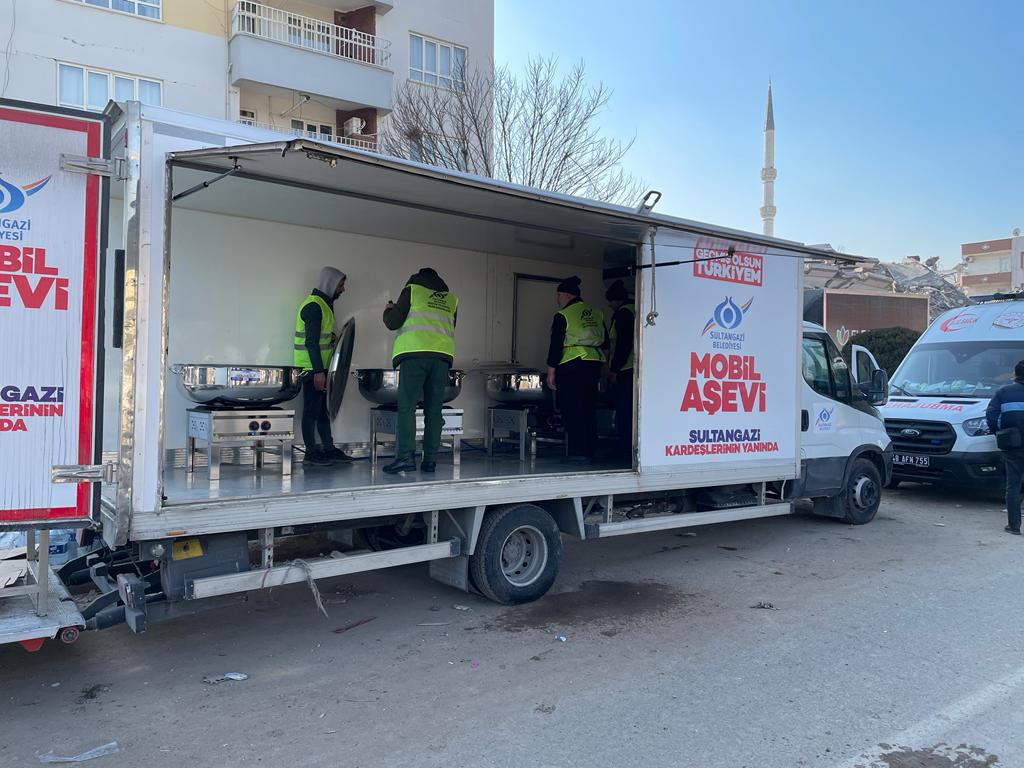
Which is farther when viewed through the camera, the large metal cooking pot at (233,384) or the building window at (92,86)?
the building window at (92,86)

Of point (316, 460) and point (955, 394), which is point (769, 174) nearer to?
point (955, 394)

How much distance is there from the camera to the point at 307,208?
6.23 meters

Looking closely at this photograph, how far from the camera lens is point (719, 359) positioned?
22.3ft

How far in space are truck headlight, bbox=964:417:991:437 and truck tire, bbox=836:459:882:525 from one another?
1.95 metres

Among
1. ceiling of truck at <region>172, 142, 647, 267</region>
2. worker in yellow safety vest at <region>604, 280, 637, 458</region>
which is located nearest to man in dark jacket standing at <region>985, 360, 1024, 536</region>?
worker in yellow safety vest at <region>604, 280, 637, 458</region>

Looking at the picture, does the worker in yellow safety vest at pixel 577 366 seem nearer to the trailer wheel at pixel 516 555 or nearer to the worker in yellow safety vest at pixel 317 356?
the trailer wheel at pixel 516 555

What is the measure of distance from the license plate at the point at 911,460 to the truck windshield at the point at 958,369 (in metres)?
1.25

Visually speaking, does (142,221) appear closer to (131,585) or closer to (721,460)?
(131,585)

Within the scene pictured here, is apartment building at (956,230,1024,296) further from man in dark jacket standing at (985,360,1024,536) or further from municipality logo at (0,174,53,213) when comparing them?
municipality logo at (0,174,53,213)

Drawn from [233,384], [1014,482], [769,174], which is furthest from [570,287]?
[769,174]

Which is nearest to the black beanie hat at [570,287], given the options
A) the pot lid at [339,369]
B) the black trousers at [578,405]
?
the black trousers at [578,405]

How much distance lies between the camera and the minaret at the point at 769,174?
39.7 m

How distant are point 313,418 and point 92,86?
14585mm

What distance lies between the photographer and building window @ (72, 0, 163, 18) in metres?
17.8
